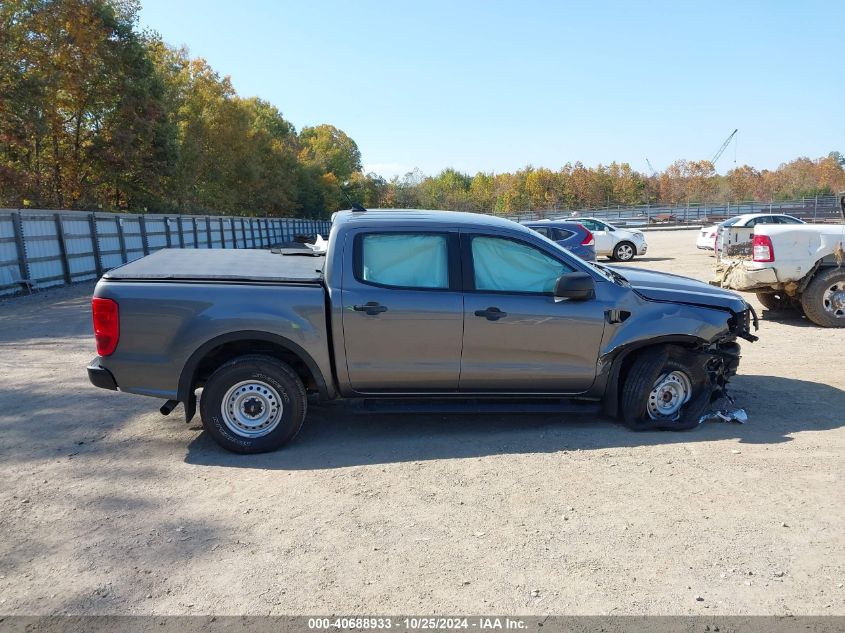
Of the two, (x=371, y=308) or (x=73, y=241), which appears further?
(x=73, y=241)

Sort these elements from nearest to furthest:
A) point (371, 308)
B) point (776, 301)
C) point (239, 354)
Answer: point (371, 308)
point (239, 354)
point (776, 301)

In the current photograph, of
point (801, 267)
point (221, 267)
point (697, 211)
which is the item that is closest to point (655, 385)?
point (221, 267)

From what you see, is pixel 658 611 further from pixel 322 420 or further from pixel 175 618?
pixel 322 420

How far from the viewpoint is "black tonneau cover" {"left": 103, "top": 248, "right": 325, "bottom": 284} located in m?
4.86

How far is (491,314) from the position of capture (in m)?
4.92

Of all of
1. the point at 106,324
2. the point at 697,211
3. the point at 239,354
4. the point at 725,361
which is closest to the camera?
the point at 106,324

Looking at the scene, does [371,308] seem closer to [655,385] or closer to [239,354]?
[239,354]

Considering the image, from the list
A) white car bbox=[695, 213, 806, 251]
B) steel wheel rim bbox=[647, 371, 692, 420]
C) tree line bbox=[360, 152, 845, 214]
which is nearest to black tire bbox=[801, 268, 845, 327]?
steel wheel rim bbox=[647, 371, 692, 420]

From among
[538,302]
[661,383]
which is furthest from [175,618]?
[661,383]

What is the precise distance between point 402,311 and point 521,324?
94cm

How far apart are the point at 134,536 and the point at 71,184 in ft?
115

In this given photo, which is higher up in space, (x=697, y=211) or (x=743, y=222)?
(x=697, y=211)

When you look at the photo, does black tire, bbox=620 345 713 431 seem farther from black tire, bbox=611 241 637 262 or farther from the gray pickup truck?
black tire, bbox=611 241 637 262

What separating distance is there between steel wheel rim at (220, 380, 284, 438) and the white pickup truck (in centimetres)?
728
